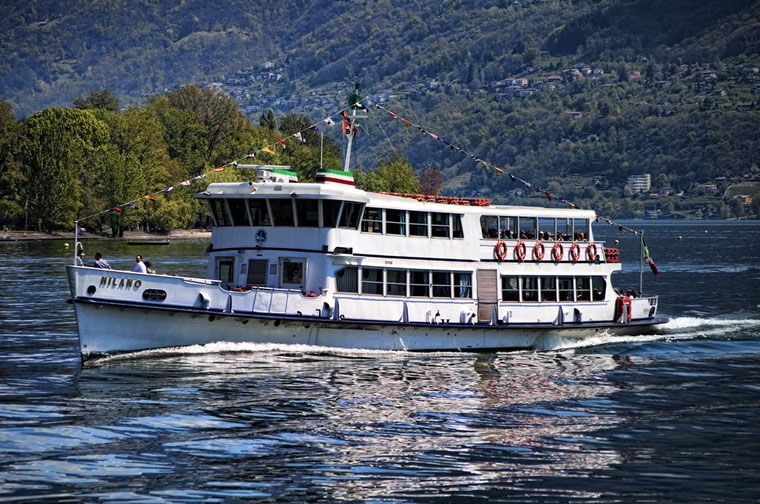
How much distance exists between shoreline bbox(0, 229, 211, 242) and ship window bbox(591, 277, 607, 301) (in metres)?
96.0

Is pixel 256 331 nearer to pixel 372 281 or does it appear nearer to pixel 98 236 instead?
pixel 372 281

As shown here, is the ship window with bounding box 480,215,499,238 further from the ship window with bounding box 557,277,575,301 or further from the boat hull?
the ship window with bounding box 557,277,575,301

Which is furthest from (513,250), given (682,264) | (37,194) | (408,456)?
(37,194)

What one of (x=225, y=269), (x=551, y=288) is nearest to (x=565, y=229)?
(x=551, y=288)

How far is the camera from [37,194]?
5443 inches

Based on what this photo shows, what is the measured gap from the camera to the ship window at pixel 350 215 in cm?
4141

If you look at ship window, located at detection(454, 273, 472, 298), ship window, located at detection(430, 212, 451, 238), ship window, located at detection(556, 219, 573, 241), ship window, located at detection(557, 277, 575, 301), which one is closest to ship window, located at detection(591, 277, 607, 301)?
ship window, located at detection(557, 277, 575, 301)

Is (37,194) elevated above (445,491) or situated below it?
above

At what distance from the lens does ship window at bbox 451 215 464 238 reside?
146ft

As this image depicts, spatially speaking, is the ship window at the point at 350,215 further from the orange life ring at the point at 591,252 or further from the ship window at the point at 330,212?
the orange life ring at the point at 591,252

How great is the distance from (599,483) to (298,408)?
9.88 meters

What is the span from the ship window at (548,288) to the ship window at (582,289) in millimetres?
1230

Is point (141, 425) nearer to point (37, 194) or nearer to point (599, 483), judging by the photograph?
point (599, 483)

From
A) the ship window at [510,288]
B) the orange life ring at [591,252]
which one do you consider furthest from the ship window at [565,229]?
the ship window at [510,288]
